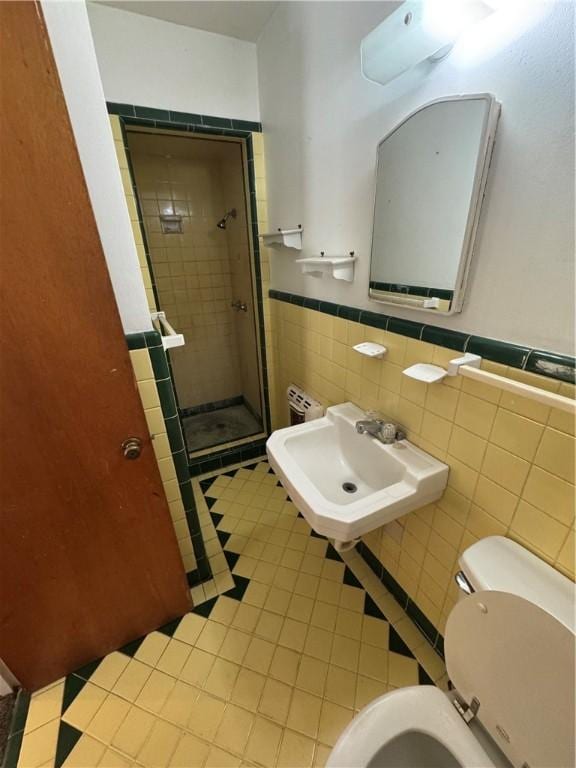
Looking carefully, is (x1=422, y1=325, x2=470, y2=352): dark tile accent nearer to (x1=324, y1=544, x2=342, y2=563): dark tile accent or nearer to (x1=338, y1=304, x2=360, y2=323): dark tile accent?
(x1=338, y1=304, x2=360, y2=323): dark tile accent

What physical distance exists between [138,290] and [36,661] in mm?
1317

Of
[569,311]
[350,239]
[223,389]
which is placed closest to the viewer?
[569,311]

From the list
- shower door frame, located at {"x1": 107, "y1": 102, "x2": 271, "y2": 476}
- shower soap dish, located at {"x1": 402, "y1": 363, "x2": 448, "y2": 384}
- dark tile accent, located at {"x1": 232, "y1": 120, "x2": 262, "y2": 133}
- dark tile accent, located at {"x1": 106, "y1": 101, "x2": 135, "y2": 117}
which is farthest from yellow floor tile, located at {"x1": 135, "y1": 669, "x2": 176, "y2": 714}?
dark tile accent, located at {"x1": 232, "y1": 120, "x2": 262, "y2": 133}

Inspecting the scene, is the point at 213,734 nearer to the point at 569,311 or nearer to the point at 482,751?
the point at 482,751

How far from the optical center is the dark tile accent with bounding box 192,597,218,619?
131cm

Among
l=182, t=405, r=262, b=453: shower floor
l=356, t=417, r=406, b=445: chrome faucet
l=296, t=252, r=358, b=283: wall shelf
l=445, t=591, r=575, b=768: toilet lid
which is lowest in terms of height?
l=182, t=405, r=262, b=453: shower floor

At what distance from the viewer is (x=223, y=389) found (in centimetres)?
299

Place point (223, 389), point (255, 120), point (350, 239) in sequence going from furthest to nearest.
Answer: point (223, 389) → point (255, 120) → point (350, 239)

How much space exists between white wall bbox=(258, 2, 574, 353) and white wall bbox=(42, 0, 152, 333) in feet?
2.61

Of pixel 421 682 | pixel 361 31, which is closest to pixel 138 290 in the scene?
pixel 361 31

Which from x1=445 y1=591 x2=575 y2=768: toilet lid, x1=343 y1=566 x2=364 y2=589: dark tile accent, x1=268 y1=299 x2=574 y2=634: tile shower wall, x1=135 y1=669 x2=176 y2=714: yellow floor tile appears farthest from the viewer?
x1=343 y1=566 x2=364 y2=589: dark tile accent

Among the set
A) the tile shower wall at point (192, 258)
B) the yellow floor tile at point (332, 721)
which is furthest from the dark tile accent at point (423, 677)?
the tile shower wall at point (192, 258)

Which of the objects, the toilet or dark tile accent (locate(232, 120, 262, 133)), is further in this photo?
dark tile accent (locate(232, 120, 262, 133))

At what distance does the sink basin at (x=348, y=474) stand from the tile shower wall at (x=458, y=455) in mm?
84
